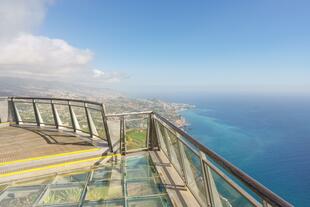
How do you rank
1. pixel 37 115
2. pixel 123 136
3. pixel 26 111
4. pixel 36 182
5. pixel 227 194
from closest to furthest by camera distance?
pixel 227 194 → pixel 36 182 → pixel 123 136 → pixel 37 115 → pixel 26 111

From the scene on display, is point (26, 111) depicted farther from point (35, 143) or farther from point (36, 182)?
point (36, 182)

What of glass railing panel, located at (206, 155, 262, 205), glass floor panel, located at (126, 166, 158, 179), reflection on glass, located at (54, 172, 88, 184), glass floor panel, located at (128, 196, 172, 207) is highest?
glass railing panel, located at (206, 155, 262, 205)

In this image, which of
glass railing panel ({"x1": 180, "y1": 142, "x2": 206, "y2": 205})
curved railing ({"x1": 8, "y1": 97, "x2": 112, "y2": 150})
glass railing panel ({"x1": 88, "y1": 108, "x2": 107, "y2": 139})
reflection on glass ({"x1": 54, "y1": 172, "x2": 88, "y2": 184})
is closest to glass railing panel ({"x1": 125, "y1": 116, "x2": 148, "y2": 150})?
curved railing ({"x1": 8, "y1": 97, "x2": 112, "y2": 150})

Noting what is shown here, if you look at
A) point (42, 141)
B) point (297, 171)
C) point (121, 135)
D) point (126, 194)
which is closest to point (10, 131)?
point (42, 141)

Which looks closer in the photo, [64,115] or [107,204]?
[107,204]

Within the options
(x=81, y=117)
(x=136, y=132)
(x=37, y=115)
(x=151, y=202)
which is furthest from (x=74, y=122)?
(x=151, y=202)

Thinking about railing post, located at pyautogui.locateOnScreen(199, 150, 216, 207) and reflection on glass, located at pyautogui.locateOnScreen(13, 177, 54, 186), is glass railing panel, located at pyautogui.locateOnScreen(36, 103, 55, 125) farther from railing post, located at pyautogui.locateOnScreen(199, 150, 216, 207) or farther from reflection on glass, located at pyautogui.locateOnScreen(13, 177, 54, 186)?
railing post, located at pyautogui.locateOnScreen(199, 150, 216, 207)
